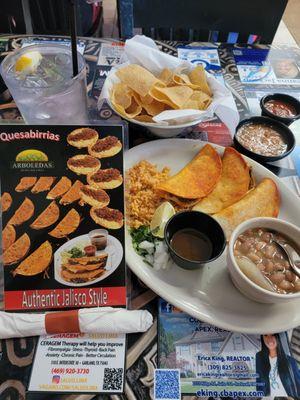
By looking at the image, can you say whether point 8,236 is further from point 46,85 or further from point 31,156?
point 46,85

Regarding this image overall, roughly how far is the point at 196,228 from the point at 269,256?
189 millimetres

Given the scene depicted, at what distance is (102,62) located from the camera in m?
1.43

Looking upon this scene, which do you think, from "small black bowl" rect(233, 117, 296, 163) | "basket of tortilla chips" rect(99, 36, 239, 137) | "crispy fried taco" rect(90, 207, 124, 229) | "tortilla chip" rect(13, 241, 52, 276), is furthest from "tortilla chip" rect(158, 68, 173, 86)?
"tortilla chip" rect(13, 241, 52, 276)

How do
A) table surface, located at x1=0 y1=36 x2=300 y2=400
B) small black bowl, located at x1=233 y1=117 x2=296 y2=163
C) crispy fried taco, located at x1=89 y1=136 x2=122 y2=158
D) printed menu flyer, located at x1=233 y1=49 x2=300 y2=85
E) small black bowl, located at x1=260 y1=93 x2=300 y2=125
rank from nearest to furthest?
1. table surface, located at x1=0 y1=36 x2=300 y2=400
2. crispy fried taco, located at x1=89 y1=136 x2=122 y2=158
3. small black bowl, located at x1=233 y1=117 x2=296 y2=163
4. small black bowl, located at x1=260 y1=93 x2=300 y2=125
5. printed menu flyer, located at x1=233 y1=49 x2=300 y2=85

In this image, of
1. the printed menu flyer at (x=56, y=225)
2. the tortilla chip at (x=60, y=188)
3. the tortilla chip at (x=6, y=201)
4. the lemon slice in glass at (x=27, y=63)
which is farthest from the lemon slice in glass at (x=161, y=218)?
the lemon slice in glass at (x=27, y=63)

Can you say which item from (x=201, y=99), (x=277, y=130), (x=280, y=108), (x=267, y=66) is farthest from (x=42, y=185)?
(x=267, y=66)

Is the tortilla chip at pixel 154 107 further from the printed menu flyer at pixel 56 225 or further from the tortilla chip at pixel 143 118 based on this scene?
the printed menu flyer at pixel 56 225

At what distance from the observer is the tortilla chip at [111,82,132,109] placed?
114cm

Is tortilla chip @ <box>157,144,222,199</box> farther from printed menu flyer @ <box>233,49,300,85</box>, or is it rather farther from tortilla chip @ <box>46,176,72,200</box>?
printed menu flyer @ <box>233,49,300,85</box>

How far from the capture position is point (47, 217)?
75 cm

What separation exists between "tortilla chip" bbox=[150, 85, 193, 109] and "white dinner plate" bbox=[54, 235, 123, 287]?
56cm

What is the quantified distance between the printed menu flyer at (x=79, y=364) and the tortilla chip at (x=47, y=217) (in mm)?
242

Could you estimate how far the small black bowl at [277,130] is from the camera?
3.53 ft

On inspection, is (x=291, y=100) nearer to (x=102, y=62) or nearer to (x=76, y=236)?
(x=102, y=62)
